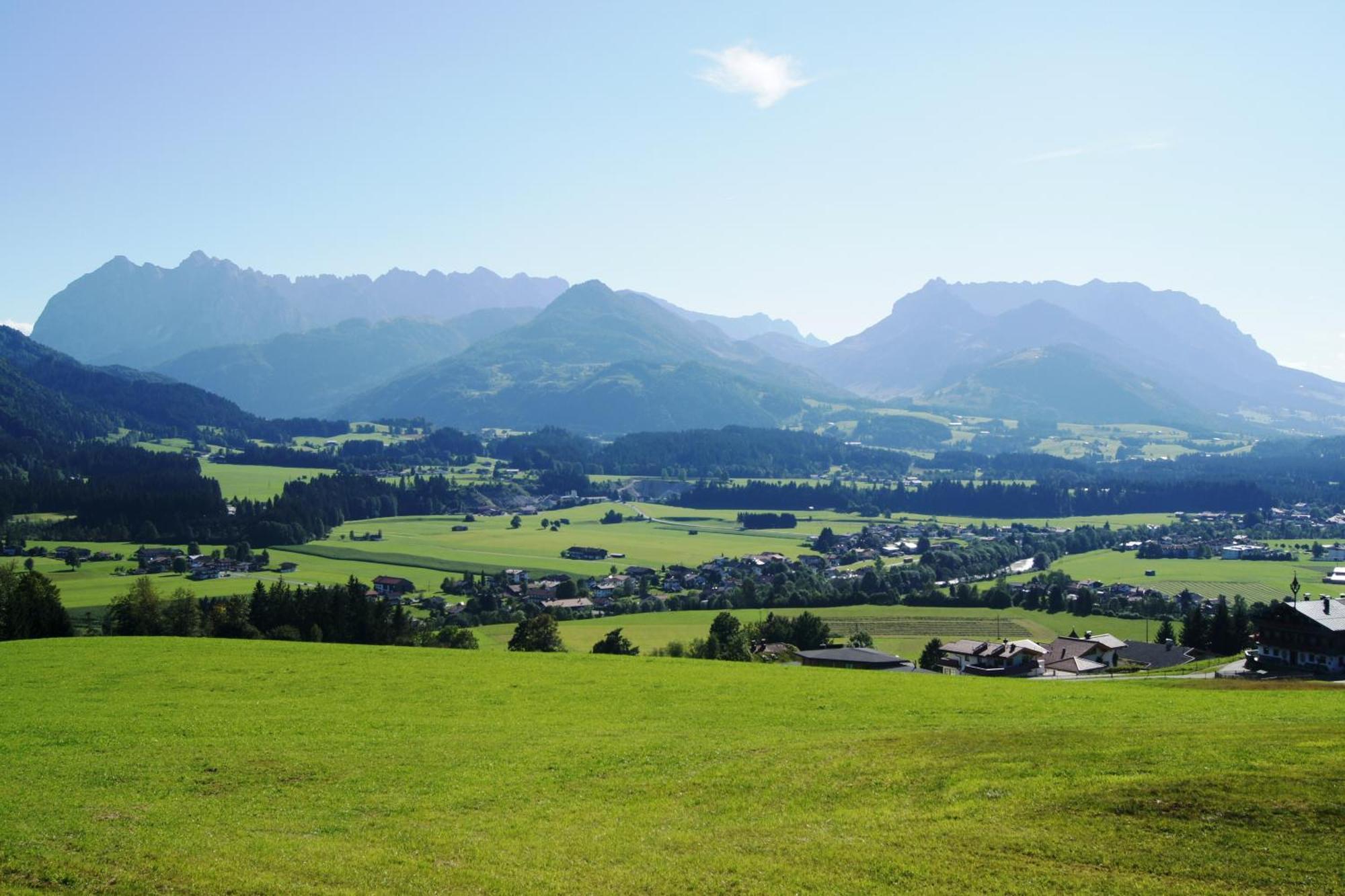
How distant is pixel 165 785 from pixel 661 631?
6997 cm

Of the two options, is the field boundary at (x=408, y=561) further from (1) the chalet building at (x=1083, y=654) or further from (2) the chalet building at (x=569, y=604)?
(1) the chalet building at (x=1083, y=654)

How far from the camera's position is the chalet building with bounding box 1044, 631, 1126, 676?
72125mm

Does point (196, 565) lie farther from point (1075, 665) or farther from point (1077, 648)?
point (1075, 665)

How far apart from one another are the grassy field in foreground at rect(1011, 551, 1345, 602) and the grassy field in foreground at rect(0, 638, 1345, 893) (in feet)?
340

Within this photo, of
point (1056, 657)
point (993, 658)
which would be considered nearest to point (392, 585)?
point (993, 658)

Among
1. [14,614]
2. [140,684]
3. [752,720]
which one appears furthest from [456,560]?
[752,720]

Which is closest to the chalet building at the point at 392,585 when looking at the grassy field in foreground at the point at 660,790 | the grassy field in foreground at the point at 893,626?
the grassy field in foreground at the point at 893,626

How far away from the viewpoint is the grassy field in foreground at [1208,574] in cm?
12875

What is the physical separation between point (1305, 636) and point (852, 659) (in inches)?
1188

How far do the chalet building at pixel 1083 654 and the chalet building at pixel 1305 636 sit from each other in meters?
10.6

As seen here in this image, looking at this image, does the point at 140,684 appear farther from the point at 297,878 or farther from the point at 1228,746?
the point at 1228,746

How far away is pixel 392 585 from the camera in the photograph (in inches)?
4828

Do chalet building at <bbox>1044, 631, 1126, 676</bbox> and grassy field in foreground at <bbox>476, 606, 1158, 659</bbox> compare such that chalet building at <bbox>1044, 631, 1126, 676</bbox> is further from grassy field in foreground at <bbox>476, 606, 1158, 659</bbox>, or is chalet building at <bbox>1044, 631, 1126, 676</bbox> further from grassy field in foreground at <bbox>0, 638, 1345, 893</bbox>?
grassy field in foreground at <bbox>0, 638, 1345, 893</bbox>

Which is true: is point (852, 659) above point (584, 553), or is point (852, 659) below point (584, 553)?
above
